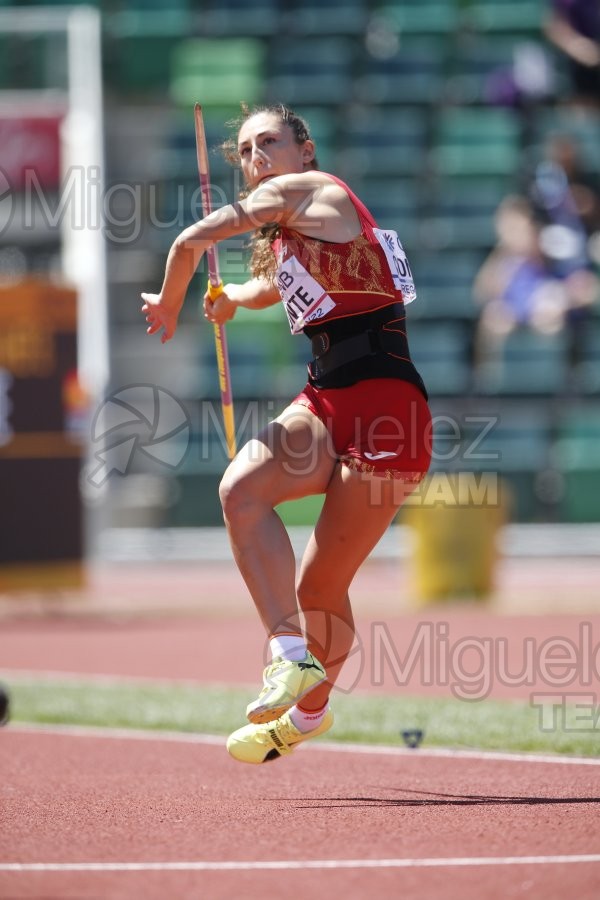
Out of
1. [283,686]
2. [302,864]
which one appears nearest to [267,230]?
[283,686]

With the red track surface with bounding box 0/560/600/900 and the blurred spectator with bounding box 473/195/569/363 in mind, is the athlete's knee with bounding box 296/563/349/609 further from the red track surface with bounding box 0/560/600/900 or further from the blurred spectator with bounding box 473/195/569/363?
the blurred spectator with bounding box 473/195/569/363

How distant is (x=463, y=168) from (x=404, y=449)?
1658 cm

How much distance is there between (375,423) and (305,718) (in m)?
1.08

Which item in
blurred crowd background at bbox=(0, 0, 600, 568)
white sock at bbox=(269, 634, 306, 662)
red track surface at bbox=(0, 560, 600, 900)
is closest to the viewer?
red track surface at bbox=(0, 560, 600, 900)

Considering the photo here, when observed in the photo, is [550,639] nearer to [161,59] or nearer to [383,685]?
[383,685]

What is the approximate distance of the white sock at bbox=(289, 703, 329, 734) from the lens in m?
5.08

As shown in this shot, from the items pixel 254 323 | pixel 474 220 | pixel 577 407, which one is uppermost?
pixel 474 220

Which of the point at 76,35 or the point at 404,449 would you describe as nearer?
the point at 404,449

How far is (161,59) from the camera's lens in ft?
70.9

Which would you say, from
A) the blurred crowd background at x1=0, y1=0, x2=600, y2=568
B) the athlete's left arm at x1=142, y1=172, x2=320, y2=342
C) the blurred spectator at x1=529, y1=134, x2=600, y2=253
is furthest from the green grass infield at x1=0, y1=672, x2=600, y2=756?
the blurred spectator at x1=529, y1=134, x2=600, y2=253

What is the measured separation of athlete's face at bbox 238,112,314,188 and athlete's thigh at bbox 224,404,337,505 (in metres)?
0.88

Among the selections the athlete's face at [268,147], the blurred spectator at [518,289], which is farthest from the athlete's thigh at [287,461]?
the blurred spectator at [518,289]

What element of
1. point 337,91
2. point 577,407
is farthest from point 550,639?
point 337,91

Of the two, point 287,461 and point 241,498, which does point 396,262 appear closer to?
point 287,461
